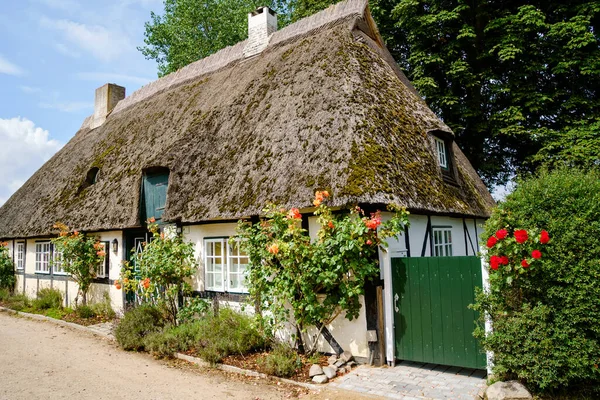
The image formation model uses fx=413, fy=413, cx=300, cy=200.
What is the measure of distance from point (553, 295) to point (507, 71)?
1206cm

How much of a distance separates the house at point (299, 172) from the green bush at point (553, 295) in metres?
0.74

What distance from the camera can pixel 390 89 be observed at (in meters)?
8.48

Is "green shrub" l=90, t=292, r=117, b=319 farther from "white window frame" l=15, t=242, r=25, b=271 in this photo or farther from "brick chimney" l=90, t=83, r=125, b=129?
"brick chimney" l=90, t=83, r=125, b=129

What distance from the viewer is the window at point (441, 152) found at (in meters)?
8.46

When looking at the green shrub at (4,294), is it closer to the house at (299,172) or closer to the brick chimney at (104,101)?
the house at (299,172)

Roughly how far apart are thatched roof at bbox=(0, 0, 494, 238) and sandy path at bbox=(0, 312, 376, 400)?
2.62 metres

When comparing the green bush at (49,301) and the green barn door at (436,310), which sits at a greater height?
the green barn door at (436,310)

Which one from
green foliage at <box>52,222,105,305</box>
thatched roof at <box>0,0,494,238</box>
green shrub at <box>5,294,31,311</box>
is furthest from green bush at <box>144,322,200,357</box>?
green shrub at <box>5,294,31,311</box>

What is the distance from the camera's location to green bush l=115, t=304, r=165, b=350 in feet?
24.8

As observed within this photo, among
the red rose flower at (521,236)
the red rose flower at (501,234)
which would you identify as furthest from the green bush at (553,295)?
the red rose flower at (521,236)

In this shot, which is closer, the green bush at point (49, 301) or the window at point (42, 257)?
the green bush at point (49, 301)

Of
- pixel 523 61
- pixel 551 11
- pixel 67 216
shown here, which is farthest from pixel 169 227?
pixel 551 11

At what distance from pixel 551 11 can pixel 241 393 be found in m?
15.0

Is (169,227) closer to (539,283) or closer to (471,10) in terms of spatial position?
(539,283)
